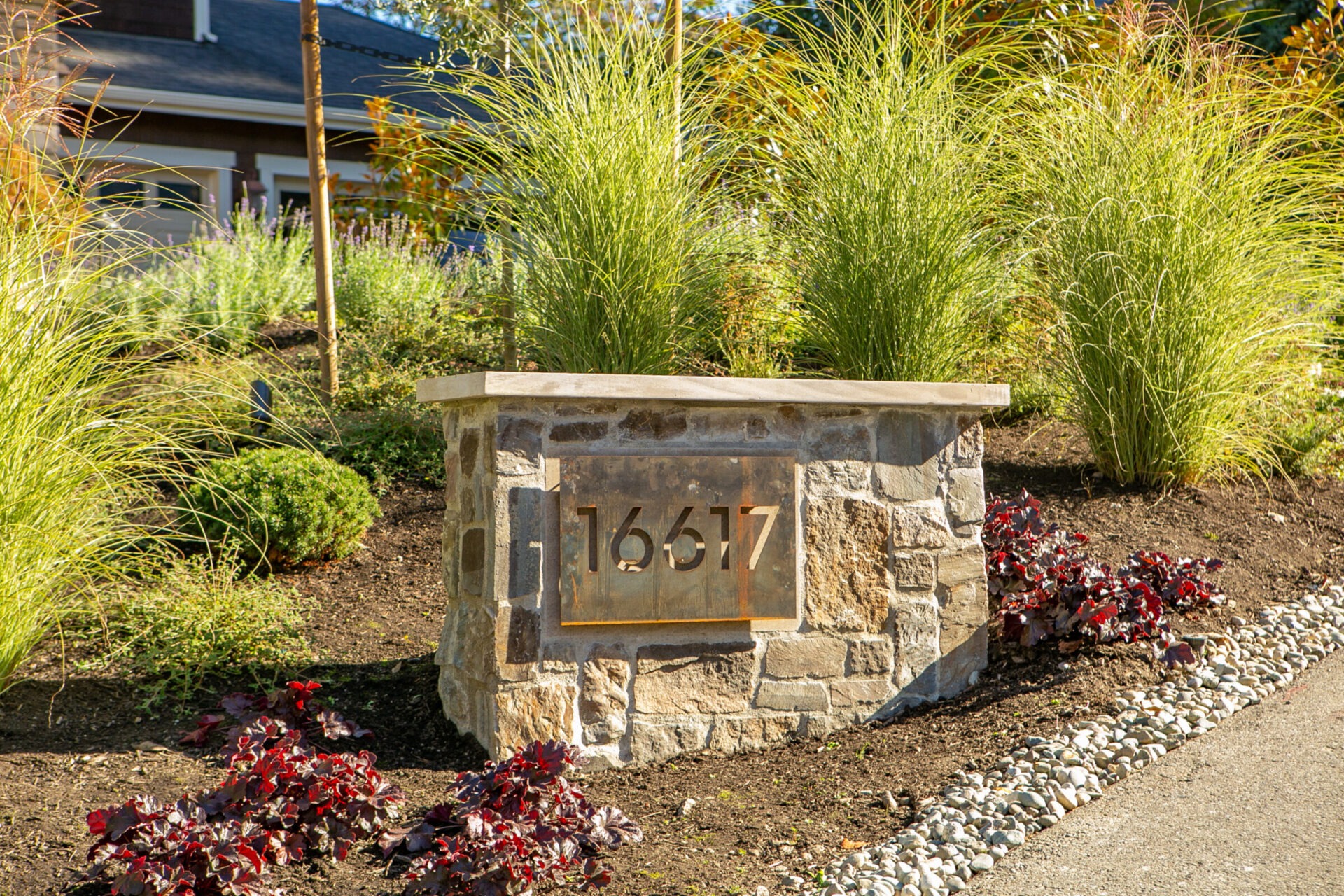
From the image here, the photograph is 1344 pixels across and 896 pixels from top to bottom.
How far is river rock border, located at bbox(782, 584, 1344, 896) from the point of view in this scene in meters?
2.41

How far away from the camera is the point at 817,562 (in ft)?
10.6

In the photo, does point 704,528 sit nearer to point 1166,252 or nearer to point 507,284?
point 507,284

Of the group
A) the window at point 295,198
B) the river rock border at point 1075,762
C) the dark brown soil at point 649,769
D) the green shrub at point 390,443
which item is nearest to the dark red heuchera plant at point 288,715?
the dark brown soil at point 649,769

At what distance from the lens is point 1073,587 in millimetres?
3434

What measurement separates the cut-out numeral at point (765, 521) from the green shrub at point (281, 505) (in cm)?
186

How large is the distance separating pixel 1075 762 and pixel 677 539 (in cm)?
124

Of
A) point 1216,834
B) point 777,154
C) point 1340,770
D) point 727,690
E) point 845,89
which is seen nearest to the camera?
point 1216,834

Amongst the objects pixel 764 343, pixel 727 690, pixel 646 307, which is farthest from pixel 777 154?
pixel 727 690

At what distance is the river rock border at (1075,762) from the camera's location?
2.41 m

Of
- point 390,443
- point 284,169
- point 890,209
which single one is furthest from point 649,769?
point 284,169

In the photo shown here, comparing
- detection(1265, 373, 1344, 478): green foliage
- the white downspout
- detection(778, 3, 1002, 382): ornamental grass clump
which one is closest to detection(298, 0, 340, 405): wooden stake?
detection(778, 3, 1002, 382): ornamental grass clump

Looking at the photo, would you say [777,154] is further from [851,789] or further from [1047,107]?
[851,789]

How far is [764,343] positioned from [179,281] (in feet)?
14.7

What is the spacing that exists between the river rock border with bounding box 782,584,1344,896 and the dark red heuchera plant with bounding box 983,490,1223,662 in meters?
0.17
